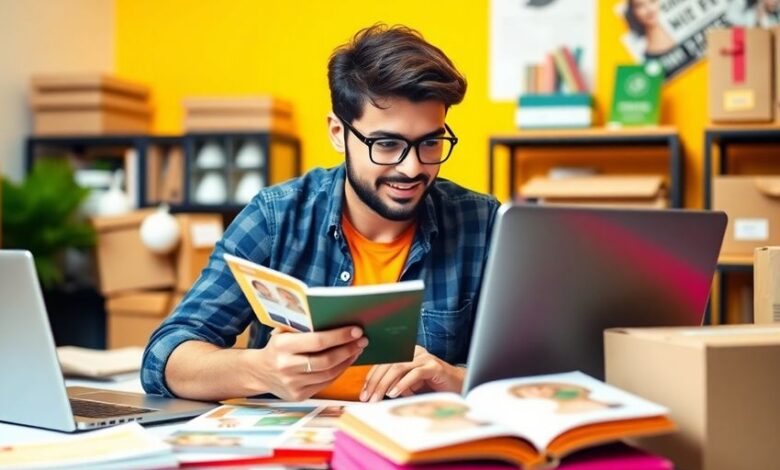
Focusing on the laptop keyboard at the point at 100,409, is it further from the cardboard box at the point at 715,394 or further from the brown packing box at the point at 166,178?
the brown packing box at the point at 166,178

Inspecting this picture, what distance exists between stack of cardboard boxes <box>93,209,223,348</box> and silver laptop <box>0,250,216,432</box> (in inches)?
84.5

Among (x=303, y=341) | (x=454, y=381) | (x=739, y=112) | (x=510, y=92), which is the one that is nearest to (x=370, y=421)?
(x=303, y=341)

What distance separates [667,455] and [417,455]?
13.0 inches

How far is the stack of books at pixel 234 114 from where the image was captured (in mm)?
3682

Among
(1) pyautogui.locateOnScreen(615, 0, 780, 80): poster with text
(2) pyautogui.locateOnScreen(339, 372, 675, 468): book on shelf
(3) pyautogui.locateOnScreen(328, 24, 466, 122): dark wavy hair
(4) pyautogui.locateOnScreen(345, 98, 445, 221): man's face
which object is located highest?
(1) pyautogui.locateOnScreen(615, 0, 780, 80): poster with text

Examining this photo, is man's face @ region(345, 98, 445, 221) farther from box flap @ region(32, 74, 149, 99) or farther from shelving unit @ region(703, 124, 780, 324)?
box flap @ region(32, 74, 149, 99)

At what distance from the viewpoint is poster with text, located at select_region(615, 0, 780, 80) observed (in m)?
3.45

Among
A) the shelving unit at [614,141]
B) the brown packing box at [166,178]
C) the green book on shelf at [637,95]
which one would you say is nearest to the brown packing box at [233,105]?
the brown packing box at [166,178]

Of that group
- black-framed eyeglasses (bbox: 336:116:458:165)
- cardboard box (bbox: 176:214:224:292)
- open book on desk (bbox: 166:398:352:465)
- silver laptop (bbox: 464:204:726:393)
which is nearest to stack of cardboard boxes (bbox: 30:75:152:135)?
cardboard box (bbox: 176:214:224:292)

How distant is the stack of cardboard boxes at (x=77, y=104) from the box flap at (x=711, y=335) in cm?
302

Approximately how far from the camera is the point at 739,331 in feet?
3.95

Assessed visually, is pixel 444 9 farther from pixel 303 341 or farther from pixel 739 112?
pixel 303 341

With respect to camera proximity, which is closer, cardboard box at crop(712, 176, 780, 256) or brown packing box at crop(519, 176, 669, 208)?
cardboard box at crop(712, 176, 780, 256)

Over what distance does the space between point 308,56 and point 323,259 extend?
2336 millimetres
